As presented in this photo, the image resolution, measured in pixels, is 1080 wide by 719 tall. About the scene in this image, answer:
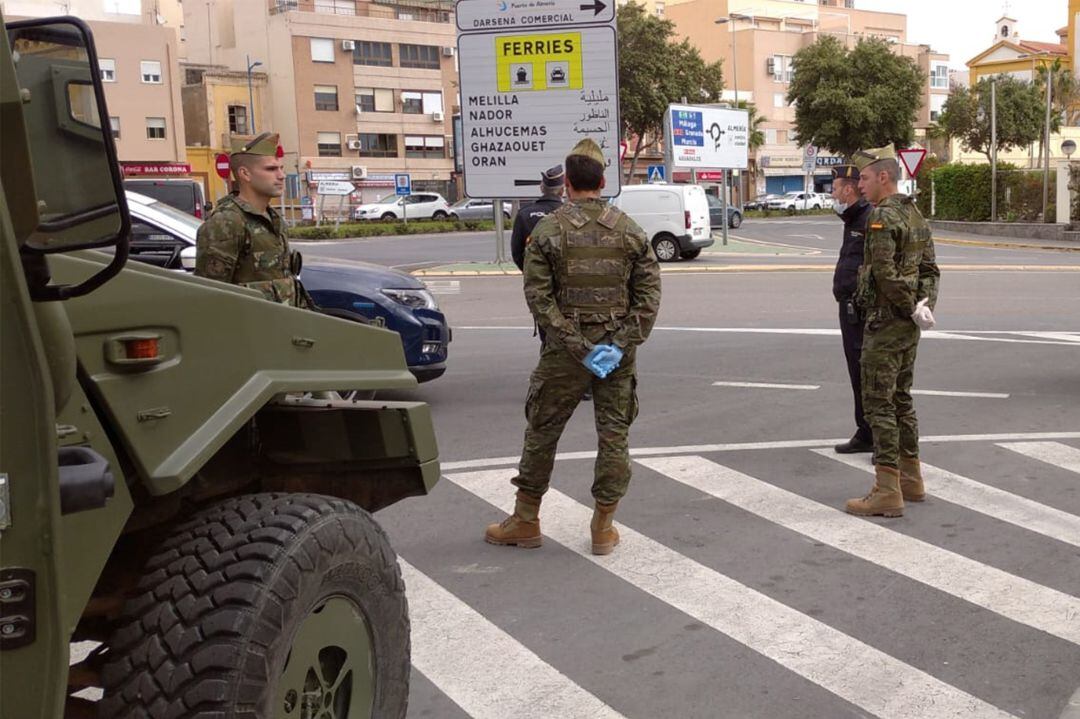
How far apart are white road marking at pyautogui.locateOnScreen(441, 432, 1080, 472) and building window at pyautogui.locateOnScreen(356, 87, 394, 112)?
6765 centimetres

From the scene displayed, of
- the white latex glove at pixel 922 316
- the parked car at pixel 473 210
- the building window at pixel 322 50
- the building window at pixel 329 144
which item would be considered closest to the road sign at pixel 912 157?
the white latex glove at pixel 922 316

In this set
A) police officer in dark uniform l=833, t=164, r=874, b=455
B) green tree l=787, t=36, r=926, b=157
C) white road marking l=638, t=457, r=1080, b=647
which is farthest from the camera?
green tree l=787, t=36, r=926, b=157

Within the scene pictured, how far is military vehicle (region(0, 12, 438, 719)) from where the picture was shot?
1.97 m

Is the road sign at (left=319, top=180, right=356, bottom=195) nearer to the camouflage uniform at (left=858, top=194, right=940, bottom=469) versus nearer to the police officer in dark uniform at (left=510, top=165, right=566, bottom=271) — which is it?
the police officer in dark uniform at (left=510, top=165, right=566, bottom=271)

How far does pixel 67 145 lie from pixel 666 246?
2698 centimetres

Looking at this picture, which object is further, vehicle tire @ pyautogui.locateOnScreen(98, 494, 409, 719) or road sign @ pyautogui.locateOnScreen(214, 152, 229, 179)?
road sign @ pyautogui.locateOnScreen(214, 152, 229, 179)

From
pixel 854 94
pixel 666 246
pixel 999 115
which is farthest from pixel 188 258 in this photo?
pixel 999 115

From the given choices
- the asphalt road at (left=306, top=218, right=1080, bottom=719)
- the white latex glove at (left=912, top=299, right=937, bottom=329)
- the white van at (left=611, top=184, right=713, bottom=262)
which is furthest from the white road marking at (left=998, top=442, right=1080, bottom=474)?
the white van at (left=611, top=184, right=713, bottom=262)

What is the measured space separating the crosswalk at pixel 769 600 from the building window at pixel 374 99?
68427 millimetres

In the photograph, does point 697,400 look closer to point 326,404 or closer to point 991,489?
point 991,489

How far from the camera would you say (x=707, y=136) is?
109 ft

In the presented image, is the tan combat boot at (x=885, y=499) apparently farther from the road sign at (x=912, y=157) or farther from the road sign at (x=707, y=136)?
the road sign at (x=707, y=136)

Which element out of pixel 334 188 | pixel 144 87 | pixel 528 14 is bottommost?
pixel 334 188

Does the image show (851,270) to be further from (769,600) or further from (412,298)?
(412,298)
